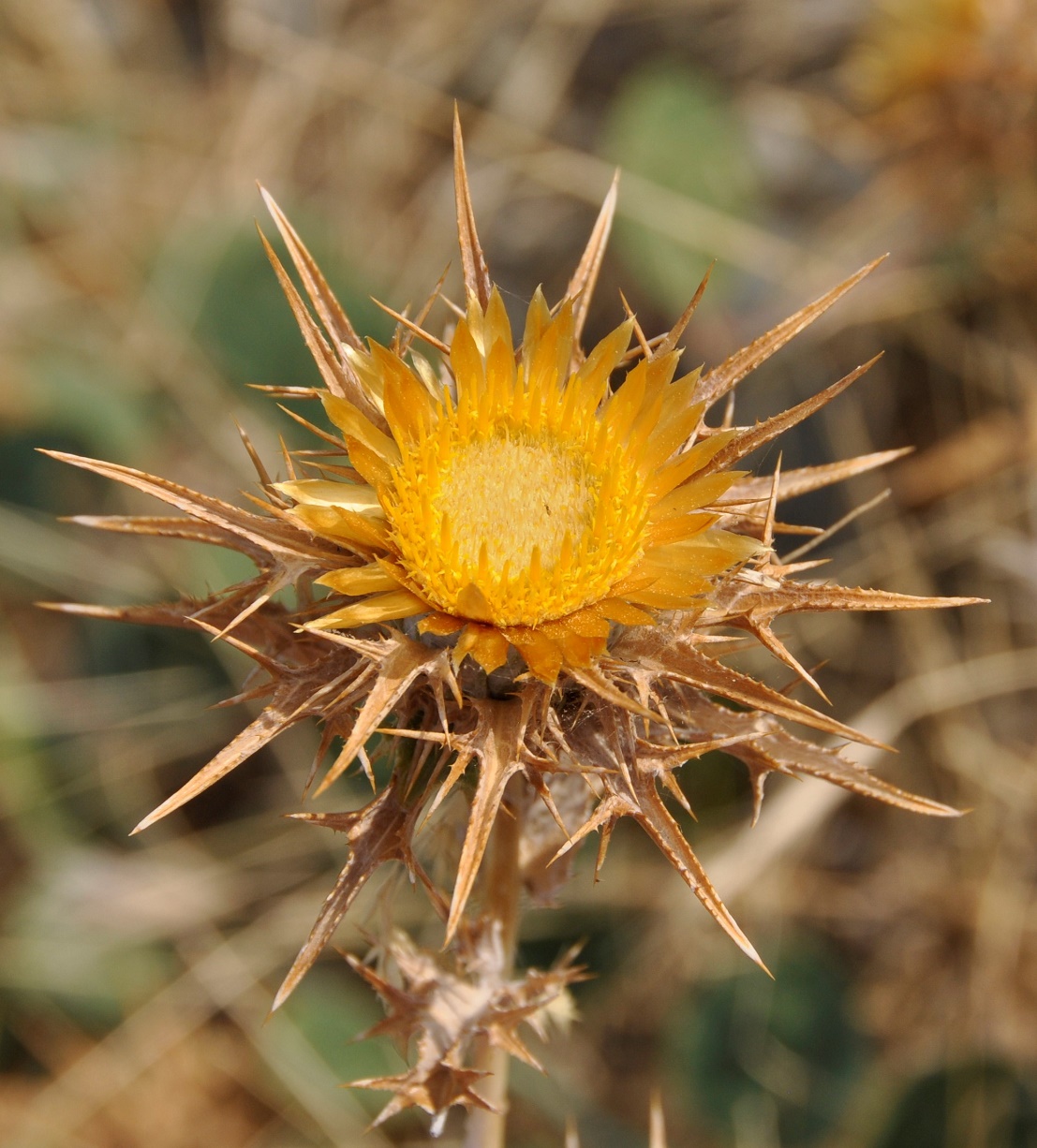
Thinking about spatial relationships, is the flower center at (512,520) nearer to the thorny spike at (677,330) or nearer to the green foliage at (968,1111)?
the thorny spike at (677,330)

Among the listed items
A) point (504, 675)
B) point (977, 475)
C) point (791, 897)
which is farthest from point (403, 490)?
point (977, 475)

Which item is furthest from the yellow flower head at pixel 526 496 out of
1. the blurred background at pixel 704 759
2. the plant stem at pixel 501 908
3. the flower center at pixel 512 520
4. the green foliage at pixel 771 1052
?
the green foliage at pixel 771 1052

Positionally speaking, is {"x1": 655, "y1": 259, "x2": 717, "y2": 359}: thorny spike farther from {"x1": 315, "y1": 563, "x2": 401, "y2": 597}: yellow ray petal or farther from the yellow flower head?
{"x1": 315, "y1": 563, "x2": 401, "y2": 597}: yellow ray petal

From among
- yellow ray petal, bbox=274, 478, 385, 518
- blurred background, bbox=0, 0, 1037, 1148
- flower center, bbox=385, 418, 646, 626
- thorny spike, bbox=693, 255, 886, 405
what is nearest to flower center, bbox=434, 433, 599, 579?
flower center, bbox=385, 418, 646, 626

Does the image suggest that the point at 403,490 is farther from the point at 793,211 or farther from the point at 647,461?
the point at 793,211

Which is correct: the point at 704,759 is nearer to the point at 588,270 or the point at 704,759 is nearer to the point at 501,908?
the point at 501,908

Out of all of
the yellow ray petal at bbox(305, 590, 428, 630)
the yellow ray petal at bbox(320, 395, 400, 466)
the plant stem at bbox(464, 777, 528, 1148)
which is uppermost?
the yellow ray petal at bbox(320, 395, 400, 466)

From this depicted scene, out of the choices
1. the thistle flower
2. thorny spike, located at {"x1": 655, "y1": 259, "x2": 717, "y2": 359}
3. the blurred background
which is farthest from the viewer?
the blurred background
